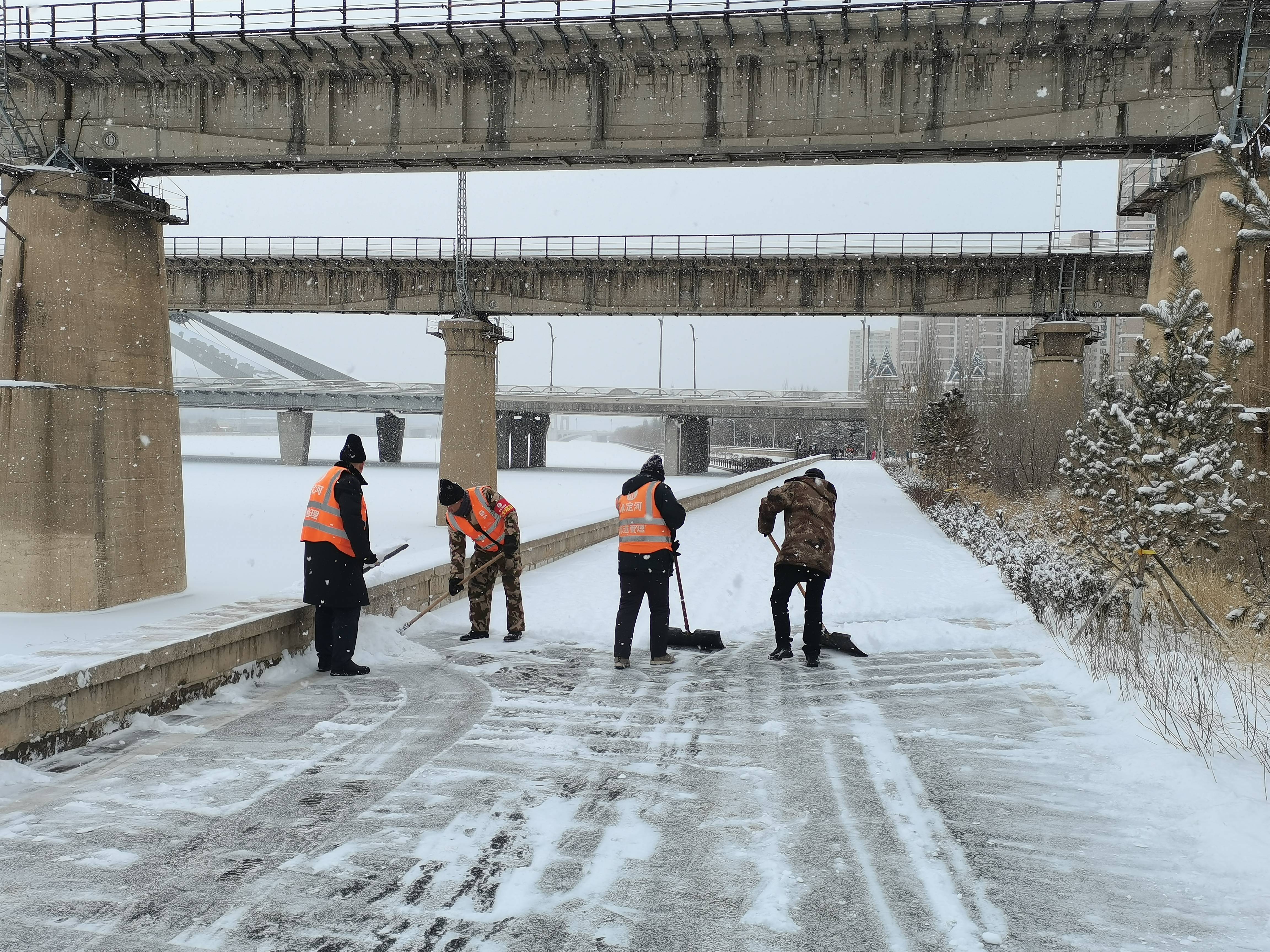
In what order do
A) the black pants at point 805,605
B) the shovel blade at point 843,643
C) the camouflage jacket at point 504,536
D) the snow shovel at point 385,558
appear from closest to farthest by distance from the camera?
the snow shovel at point 385,558 < the black pants at point 805,605 < the shovel blade at point 843,643 < the camouflage jacket at point 504,536

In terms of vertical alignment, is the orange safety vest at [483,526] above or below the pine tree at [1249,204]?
below

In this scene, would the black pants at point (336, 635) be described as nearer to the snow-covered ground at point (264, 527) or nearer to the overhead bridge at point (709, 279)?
the snow-covered ground at point (264, 527)

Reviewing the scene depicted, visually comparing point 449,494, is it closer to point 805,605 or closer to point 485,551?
point 485,551

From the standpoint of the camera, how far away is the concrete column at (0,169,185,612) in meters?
11.1

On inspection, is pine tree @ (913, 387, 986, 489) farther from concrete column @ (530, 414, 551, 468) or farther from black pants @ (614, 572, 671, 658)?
concrete column @ (530, 414, 551, 468)

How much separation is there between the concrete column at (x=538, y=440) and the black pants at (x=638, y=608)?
68.9 meters

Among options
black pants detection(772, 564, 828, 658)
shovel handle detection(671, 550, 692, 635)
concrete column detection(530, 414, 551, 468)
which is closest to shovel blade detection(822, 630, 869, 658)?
black pants detection(772, 564, 828, 658)

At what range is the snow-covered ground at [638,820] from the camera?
3896mm

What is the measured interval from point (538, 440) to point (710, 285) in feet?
175

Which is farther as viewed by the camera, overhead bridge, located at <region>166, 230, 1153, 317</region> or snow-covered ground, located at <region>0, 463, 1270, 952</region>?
overhead bridge, located at <region>166, 230, 1153, 317</region>

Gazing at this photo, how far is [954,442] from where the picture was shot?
1203 inches

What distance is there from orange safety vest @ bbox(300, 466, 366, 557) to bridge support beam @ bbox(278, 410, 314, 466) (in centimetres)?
6679

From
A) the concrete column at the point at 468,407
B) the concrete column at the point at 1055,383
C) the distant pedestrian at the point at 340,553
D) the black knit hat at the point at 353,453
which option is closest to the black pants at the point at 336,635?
the distant pedestrian at the point at 340,553

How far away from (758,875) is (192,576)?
1280cm
